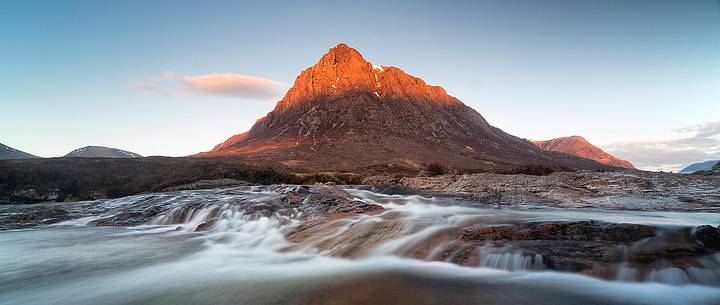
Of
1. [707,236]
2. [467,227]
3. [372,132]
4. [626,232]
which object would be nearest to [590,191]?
[467,227]

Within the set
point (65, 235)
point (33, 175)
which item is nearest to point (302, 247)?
point (65, 235)

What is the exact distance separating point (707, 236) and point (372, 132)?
140758mm

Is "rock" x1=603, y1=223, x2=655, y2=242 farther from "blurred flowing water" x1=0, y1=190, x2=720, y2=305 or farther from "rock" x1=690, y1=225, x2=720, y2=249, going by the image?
"blurred flowing water" x1=0, y1=190, x2=720, y2=305

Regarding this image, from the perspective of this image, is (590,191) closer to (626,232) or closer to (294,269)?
(626,232)

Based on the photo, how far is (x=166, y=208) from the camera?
2002cm

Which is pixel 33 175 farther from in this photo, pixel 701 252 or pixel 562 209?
pixel 701 252

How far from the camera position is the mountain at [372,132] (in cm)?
12038

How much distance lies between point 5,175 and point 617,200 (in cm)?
4432

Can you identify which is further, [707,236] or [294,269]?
[294,269]

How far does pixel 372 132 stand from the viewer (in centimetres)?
14850

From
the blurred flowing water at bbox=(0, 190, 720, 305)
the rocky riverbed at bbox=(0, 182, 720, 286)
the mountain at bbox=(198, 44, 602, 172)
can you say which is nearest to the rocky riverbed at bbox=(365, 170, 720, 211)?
the rocky riverbed at bbox=(0, 182, 720, 286)

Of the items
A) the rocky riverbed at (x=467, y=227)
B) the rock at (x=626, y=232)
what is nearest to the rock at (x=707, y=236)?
the rocky riverbed at (x=467, y=227)

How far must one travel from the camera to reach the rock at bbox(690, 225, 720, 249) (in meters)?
7.95

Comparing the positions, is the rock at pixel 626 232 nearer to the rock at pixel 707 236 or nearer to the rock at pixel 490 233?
the rock at pixel 707 236
